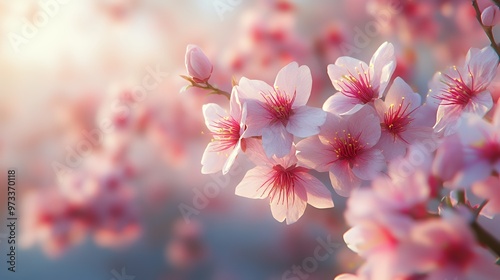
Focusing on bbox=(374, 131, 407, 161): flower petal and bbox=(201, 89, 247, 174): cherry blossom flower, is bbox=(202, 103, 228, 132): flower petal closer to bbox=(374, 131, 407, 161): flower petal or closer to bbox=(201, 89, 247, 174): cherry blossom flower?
bbox=(201, 89, 247, 174): cherry blossom flower

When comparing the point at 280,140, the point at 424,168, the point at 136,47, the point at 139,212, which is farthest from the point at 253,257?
the point at 424,168

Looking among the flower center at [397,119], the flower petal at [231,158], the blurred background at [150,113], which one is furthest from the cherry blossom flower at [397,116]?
the blurred background at [150,113]

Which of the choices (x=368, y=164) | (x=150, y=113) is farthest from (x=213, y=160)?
(x=150, y=113)

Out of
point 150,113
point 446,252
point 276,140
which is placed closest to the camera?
point 446,252

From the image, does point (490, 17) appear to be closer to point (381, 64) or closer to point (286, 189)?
point (381, 64)

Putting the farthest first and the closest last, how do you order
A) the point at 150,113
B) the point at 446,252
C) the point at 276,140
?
the point at 150,113
the point at 276,140
the point at 446,252

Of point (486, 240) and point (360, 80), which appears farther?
point (360, 80)

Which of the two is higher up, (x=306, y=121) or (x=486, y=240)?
(x=306, y=121)

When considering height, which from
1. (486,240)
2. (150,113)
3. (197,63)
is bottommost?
(486,240)
